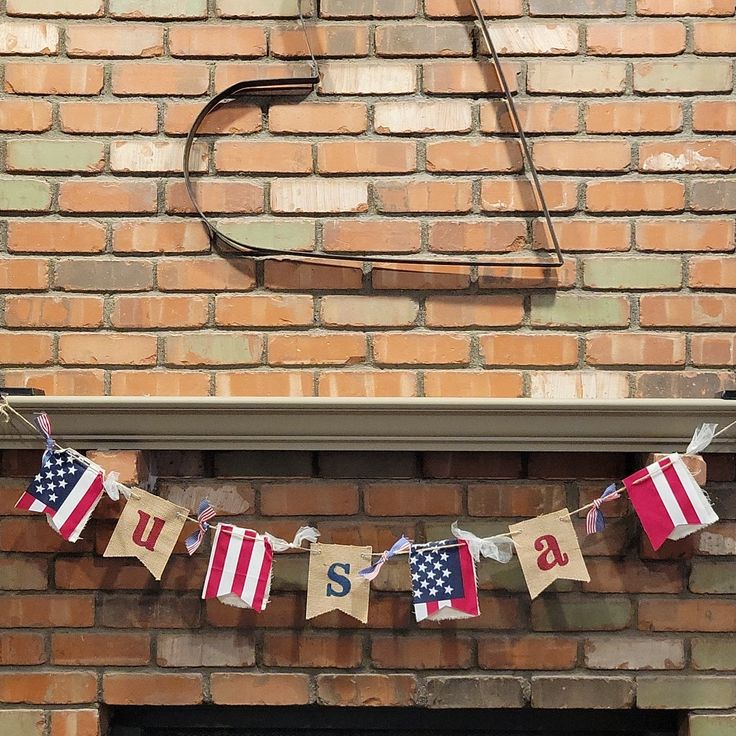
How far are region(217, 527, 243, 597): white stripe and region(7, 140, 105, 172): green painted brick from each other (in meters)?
0.81

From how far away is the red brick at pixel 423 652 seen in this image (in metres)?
1.67

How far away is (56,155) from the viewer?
5.48ft

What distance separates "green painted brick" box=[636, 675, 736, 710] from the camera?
166cm

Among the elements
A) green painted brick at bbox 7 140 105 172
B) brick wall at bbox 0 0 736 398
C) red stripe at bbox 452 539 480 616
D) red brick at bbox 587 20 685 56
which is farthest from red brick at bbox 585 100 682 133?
green painted brick at bbox 7 140 105 172

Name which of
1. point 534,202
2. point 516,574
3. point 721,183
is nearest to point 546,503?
point 516,574

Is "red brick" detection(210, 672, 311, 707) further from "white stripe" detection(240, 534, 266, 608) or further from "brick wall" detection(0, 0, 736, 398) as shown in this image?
"brick wall" detection(0, 0, 736, 398)

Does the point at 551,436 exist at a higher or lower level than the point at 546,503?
higher

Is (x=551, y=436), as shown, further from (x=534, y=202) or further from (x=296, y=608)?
(x=296, y=608)

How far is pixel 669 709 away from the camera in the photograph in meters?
1.68

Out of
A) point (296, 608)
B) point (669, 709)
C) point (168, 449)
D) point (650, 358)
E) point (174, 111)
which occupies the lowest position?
point (669, 709)

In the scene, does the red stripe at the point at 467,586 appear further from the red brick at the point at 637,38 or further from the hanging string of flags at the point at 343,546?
the red brick at the point at 637,38

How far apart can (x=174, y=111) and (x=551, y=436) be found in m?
1.02

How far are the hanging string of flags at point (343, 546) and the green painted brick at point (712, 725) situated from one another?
0.41m

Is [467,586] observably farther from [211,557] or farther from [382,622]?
[211,557]
